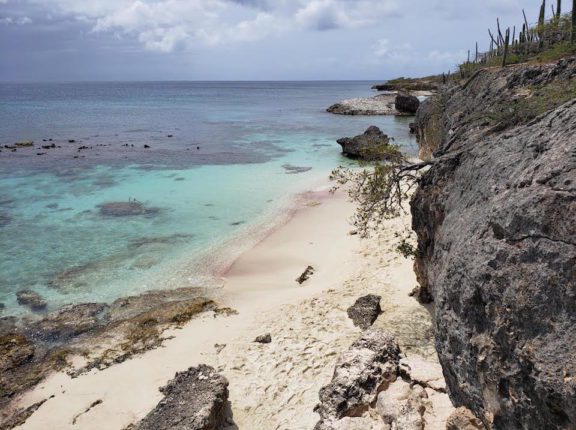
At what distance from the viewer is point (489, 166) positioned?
25.3ft

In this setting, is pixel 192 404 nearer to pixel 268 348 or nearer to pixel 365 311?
pixel 268 348

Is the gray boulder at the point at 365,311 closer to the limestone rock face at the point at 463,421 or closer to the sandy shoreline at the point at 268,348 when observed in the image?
the sandy shoreline at the point at 268,348

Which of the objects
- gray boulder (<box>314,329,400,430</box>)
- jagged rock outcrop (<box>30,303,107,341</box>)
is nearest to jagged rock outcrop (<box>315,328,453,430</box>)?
gray boulder (<box>314,329,400,430</box>)

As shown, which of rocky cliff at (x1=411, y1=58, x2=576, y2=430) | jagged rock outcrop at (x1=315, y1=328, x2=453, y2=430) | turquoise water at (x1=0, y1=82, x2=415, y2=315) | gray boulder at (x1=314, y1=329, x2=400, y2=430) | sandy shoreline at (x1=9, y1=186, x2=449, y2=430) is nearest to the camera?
rocky cliff at (x1=411, y1=58, x2=576, y2=430)

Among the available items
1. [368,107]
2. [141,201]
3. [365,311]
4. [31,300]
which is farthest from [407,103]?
[31,300]

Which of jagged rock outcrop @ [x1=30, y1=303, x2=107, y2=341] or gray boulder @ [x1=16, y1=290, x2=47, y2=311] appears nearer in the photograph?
jagged rock outcrop @ [x1=30, y1=303, x2=107, y2=341]

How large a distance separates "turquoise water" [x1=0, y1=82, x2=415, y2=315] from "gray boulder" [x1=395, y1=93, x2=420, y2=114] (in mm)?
18818

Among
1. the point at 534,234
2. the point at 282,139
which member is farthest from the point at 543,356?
the point at 282,139

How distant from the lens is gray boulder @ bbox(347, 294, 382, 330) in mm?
11852

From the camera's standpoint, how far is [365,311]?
12211 millimetres

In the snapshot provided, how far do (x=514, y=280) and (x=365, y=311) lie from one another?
6759 mm

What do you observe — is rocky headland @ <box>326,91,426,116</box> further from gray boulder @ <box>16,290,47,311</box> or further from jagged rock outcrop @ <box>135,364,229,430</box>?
jagged rock outcrop @ <box>135,364,229,430</box>

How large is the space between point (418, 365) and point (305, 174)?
83.6 ft

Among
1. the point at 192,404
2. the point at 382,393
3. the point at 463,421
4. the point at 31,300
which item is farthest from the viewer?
the point at 31,300
